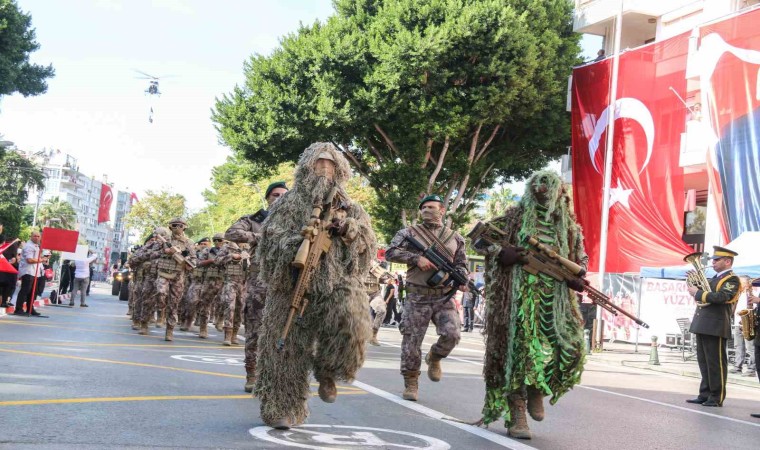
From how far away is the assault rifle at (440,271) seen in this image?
918 cm

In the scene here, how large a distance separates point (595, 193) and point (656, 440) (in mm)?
24755

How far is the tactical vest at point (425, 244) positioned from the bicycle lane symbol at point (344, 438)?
294 cm

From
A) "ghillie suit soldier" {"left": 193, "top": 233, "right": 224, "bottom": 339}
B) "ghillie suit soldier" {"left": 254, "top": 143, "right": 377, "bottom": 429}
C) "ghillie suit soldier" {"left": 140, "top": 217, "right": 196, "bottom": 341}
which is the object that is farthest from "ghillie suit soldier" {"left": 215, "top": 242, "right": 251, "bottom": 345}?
"ghillie suit soldier" {"left": 254, "top": 143, "right": 377, "bottom": 429}

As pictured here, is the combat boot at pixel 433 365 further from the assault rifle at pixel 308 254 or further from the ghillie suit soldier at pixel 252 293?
the assault rifle at pixel 308 254

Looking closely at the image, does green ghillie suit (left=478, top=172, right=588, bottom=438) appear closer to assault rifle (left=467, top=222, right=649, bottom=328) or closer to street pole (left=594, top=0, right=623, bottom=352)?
assault rifle (left=467, top=222, right=649, bottom=328)

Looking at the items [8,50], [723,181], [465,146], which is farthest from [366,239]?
[8,50]

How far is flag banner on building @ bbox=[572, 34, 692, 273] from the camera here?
27.5m

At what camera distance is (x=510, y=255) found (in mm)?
6977

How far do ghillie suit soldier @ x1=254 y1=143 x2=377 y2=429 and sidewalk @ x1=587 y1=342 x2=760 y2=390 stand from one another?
35.7 ft

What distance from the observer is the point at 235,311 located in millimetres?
15594

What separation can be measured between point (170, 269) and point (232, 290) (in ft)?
4.99

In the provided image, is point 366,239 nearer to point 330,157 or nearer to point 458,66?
point 330,157

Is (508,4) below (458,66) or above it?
above

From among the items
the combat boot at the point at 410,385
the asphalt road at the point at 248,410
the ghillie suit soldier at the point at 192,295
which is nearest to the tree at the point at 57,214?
the ghillie suit soldier at the point at 192,295
